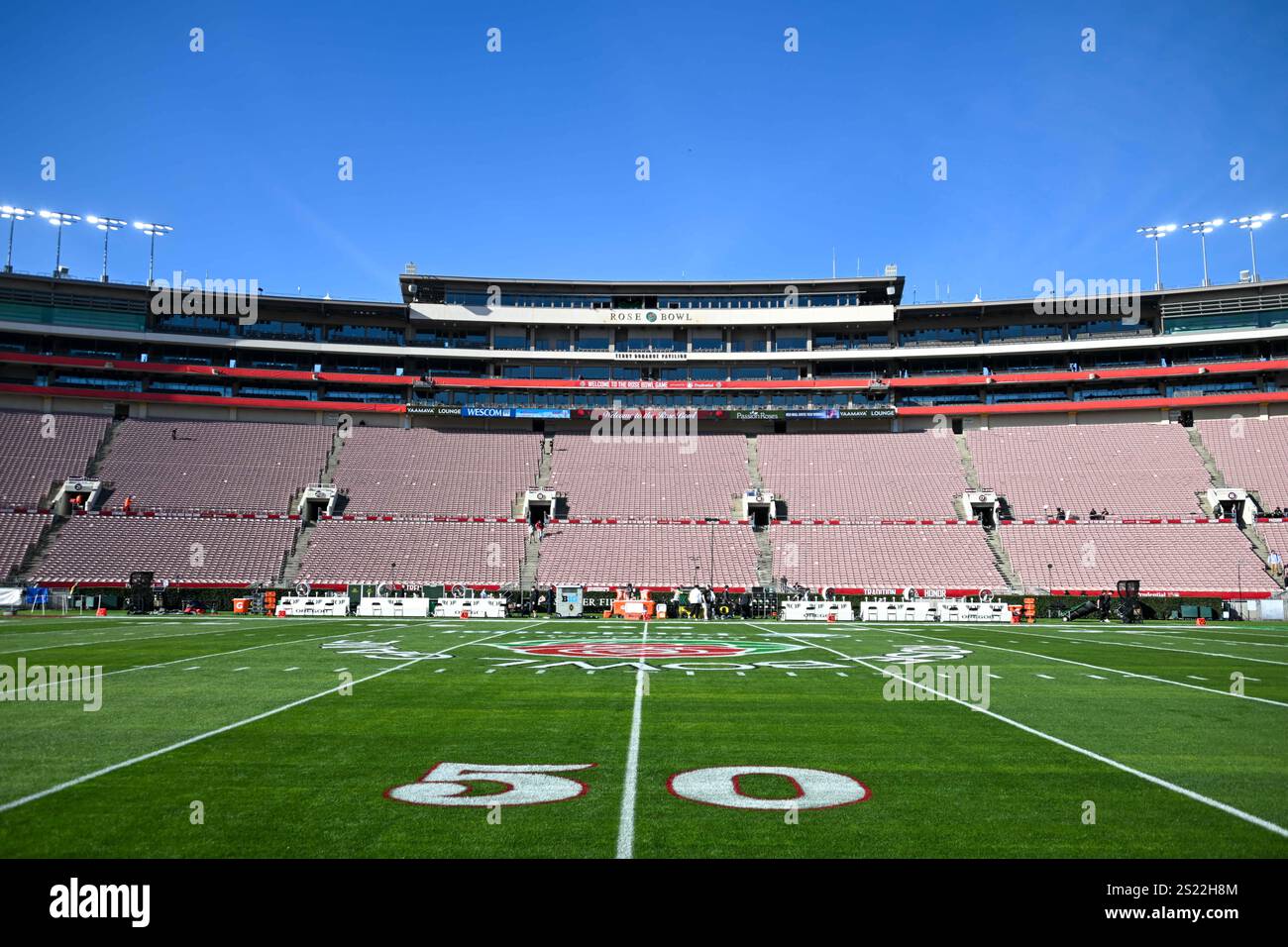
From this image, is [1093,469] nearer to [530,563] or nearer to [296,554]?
[530,563]

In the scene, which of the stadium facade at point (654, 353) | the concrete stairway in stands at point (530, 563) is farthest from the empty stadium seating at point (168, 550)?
the stadium facade at point (654, 353)

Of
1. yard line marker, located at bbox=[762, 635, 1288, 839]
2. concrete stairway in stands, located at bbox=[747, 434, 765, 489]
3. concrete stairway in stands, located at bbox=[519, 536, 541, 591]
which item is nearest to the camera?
yard line marker, located at bbox=[762, 635, 1288, 839]

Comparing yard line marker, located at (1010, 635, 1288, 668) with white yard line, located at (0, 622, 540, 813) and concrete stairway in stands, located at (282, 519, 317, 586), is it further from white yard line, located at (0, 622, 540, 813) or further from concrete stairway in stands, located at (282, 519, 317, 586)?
concrete stairway in stands, located at (282, 519, 317, 586)

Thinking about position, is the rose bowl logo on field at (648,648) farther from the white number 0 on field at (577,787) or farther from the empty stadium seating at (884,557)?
the empty stadium seating at (884,557)

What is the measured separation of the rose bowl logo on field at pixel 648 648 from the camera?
20.4 metres

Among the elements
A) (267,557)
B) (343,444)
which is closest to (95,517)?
(267,557)

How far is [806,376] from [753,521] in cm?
1759

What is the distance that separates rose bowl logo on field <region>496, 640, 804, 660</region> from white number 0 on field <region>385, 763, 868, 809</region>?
1154 cm

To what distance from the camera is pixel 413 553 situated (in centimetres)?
4875

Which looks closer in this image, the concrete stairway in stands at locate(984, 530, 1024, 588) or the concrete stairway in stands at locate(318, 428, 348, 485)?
the concrete stairway in stands at locate(984, 530, 1024, 588)

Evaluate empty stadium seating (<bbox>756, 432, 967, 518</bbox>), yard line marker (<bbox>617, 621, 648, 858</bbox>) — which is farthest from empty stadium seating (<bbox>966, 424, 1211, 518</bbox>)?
yard line marker (<bbox>617, 621, 648, 858</bbox>)

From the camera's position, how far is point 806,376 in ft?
218

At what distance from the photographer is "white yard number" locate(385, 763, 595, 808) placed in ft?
23.2
